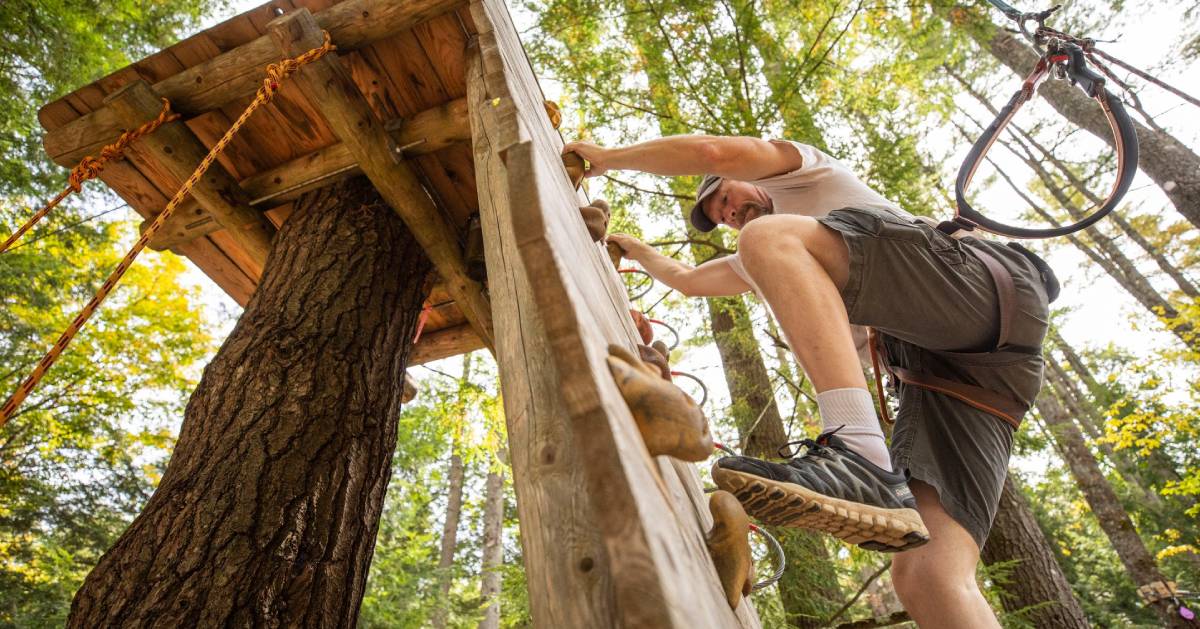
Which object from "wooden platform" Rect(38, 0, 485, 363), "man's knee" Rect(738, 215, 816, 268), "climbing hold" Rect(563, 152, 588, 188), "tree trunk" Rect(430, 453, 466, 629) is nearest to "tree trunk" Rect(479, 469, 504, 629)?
"tree trunk" Rect(430, 453, 466, 629)

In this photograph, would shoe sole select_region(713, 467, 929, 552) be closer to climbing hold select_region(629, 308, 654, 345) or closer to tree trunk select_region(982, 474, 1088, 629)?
climbing hold select_region(629, 308, 654, 345)

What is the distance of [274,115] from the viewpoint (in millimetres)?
2582

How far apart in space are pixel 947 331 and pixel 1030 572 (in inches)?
137

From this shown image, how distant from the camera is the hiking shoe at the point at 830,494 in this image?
1.19 meters

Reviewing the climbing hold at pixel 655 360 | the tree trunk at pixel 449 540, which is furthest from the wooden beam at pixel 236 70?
the tree trunk at pixel 449 540

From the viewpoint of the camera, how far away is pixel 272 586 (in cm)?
165

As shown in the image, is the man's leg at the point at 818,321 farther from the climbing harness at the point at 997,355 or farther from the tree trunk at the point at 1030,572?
the tree trunk at the point at 1030,572

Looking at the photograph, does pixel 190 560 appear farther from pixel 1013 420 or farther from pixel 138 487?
pixel 138 487

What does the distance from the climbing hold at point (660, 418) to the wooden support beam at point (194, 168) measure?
2512 millimetres

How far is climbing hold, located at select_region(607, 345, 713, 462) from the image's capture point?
660 mm

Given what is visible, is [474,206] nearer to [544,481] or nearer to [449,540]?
[544,481]

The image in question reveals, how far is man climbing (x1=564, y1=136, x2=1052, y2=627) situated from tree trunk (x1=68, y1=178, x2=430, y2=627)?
3.64ft

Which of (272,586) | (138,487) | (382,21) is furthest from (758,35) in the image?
(138,487)

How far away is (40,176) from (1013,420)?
1028cm
